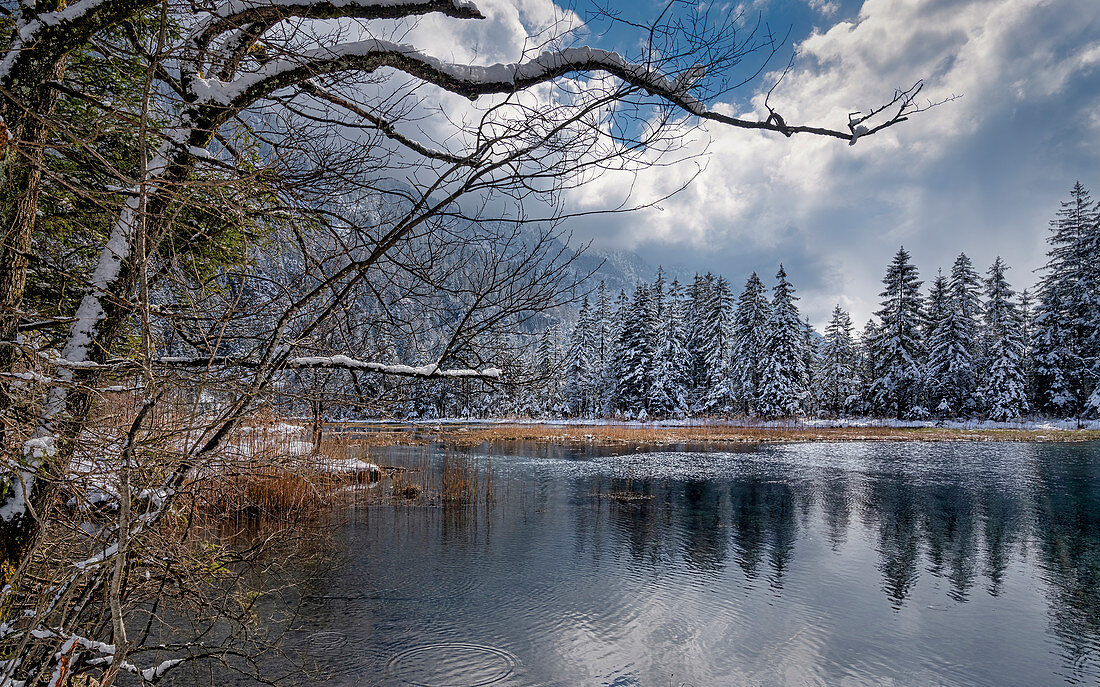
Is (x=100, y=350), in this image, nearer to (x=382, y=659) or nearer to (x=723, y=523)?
(x=382, y=659)

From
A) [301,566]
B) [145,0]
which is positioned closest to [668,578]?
[301,566]

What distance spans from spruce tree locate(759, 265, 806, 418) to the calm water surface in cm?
2767

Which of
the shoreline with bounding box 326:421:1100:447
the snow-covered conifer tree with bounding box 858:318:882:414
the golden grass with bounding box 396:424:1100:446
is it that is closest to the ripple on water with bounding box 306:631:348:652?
the shoreline with bounding box 326:421:1100:447

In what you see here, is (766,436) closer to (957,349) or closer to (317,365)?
(957,349)

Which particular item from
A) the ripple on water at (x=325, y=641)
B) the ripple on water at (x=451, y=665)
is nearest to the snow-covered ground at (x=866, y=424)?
the ripple on water at (x=325, y=641)

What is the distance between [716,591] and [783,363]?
3860cm

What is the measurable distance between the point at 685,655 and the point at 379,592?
4.35 meters

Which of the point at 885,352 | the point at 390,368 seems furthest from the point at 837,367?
the point at 390,368

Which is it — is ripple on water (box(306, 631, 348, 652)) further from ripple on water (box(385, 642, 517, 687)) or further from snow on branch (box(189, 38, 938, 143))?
snow on branch (box(189, 38, 938, 143))

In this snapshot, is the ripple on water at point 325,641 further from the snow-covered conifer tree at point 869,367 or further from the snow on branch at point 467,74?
the snow-covered conifer tree at point 869,367

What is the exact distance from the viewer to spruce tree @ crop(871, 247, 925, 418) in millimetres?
42406

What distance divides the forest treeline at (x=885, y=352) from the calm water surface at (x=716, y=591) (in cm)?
2152

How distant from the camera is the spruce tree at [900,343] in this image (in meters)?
42.4

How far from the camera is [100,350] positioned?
2354 mm
